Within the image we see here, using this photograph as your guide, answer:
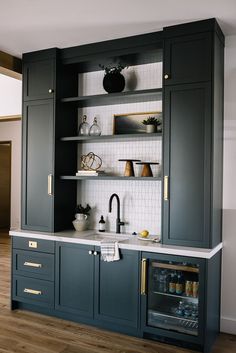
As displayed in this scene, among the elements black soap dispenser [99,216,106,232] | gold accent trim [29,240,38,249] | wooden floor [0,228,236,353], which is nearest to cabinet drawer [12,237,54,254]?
gold accent trim [29,240,38,249]

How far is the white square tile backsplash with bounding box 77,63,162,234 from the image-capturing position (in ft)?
11.9

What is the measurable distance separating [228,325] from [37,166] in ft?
7.72

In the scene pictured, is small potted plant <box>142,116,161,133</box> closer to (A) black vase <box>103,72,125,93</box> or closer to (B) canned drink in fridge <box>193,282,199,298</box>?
(A) black vase <box>103,72,125,93</box>

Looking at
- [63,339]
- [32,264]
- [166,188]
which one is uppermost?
[166,188]

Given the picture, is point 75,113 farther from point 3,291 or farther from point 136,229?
point 3,291

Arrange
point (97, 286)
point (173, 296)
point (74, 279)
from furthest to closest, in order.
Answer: point (74, 279)
point (97, 286)
point (173, 296)

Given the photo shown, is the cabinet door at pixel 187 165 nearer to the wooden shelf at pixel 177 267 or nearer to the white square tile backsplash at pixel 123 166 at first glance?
the wooden shelf at pixel 177 267

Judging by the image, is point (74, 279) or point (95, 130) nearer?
point (74, 279)

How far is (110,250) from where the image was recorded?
319 cm

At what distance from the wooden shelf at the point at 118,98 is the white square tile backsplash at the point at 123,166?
8cm

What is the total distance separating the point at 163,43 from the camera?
318cm

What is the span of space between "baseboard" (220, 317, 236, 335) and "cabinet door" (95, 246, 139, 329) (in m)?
0.79

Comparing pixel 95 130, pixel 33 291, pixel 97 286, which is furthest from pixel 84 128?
pixel 33 291

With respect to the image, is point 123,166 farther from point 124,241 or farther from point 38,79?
point 38,79
